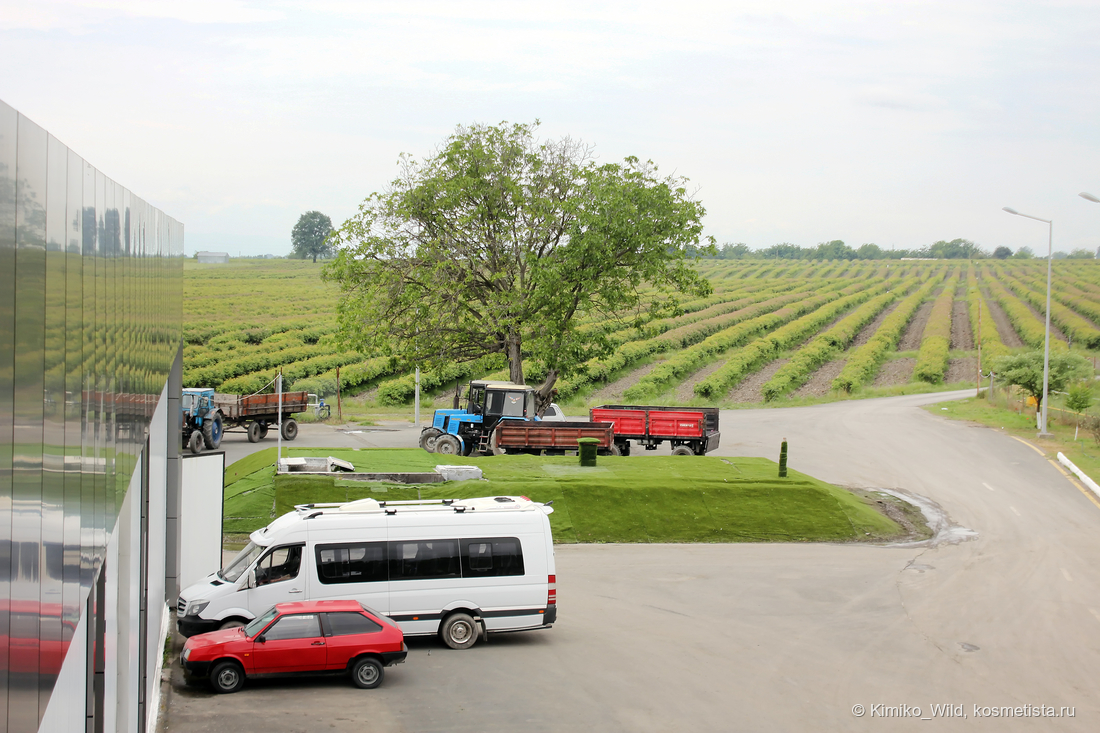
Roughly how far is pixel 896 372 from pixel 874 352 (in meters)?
4.15

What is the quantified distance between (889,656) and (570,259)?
73.6ft

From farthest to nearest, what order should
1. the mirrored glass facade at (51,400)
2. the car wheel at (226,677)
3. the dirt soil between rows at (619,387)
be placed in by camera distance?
1. the dirt soil between rows at (619,387)
2. the car wheel at (226,677)
3. the mirrored glass facade at (51,400)

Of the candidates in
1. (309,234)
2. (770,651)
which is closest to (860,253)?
(309,234)

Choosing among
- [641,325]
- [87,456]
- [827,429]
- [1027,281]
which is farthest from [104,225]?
[1027,281]

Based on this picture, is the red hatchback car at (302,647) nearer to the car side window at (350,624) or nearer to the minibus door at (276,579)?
the car side window at (350,624)

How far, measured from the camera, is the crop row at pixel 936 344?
2339 inches

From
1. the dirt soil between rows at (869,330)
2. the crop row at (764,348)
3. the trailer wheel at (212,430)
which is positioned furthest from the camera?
the dirt soil between rows at (869,330)

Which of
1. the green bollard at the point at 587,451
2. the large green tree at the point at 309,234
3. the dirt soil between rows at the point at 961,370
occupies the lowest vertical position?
the green bollard at the point at 587,451

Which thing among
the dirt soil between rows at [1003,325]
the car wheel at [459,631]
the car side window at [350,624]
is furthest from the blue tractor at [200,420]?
the dirt soil between rows at [1003,325]

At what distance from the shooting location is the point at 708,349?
66.2 m

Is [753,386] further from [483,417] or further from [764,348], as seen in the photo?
[483,417]

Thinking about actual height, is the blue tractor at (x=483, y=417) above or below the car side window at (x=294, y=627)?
above

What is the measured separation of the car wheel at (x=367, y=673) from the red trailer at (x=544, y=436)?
674 inches

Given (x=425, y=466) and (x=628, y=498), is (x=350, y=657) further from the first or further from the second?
(x=425, y=466)
